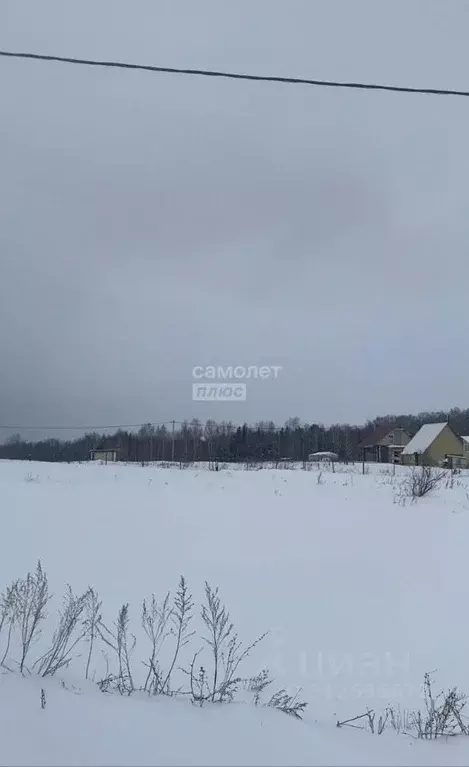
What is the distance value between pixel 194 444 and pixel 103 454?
651cm

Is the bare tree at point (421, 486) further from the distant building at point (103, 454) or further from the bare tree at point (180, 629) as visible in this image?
the distant building at point (103, 454)

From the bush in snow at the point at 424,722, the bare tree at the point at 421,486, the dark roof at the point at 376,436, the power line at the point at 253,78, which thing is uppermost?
the power line at the point at 253,78

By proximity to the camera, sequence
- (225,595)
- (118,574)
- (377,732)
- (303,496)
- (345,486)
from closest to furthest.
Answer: (377,732)
(225,595)
(118,574)
(303,496)
(345,486)

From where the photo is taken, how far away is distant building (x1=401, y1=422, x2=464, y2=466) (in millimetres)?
30656

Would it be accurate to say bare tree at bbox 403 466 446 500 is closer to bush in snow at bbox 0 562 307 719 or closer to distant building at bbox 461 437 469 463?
bush in snow at bbox 0 562 307 719

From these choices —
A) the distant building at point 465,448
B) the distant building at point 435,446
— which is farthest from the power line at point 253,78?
the distant building at point 465,448

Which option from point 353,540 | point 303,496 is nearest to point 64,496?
point 303,496

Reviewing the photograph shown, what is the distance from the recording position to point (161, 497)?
32.3ft

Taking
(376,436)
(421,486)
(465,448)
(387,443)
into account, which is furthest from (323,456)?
(421,486)

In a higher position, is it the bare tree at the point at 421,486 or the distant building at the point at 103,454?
the bare tree at the point at 421,486

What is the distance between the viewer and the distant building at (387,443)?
118 feet

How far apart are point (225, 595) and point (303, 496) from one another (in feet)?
19.1

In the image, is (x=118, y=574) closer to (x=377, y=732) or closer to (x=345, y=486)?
(x=377, y=732)

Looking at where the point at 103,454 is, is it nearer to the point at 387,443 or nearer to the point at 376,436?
the point at 387,443
